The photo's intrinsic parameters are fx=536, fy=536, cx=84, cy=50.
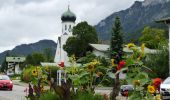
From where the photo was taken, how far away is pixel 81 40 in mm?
101750

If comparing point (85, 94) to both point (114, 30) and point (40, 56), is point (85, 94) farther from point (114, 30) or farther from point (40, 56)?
point (40, 56)

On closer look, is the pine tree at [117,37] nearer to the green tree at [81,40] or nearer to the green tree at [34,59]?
the green tree at [81,40]

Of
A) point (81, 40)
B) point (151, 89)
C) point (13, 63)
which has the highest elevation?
point (81, 40)

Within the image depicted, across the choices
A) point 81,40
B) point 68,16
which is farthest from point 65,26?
point 81,40

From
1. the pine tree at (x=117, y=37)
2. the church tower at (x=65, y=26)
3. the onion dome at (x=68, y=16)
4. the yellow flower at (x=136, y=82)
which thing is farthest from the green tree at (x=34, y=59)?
the yellow flower at (x=136, y=82)

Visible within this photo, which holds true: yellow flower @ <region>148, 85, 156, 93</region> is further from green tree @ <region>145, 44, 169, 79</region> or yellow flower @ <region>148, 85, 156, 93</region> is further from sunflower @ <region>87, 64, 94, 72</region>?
green tree @ <region>145, 44, 169, 79</region>

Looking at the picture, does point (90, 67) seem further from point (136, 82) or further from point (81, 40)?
point (81, 40)

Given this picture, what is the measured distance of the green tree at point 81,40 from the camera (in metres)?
101

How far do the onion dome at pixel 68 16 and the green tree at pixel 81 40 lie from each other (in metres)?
46.0

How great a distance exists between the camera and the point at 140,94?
770cm

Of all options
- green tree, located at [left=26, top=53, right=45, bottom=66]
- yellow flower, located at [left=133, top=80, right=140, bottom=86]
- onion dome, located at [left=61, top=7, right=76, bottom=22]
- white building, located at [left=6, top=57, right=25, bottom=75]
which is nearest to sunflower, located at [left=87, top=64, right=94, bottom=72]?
yellow flower, located at [left=133, top=80, right=140, bottom=86]

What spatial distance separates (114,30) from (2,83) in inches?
1724

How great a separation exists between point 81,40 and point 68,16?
4913 centimetres

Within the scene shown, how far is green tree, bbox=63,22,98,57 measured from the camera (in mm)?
101125
